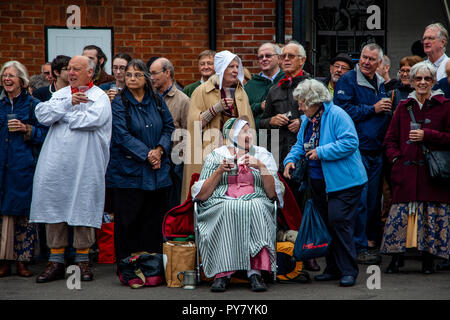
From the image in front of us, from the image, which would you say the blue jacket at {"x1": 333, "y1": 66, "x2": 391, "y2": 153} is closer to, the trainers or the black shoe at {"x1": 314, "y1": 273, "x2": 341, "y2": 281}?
the trainers

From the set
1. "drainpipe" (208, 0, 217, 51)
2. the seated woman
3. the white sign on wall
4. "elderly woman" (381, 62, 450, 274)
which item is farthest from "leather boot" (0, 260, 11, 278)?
"drainpipe" (208, 0, 217, 51)

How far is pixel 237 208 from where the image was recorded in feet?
22.5

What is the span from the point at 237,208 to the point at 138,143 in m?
1.28

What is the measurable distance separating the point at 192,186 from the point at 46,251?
252cm

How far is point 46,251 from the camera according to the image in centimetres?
865

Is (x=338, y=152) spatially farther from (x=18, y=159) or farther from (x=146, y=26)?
(x=146, y=26)

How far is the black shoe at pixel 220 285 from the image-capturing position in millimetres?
6676

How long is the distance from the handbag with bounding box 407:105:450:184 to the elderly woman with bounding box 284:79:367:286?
2.67 ft

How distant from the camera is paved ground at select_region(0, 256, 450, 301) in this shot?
6.48 meters

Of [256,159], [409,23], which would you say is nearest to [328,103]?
[256,159]

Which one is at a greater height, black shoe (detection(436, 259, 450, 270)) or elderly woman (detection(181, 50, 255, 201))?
elderly woman (detection(181, 50, 255, 201))

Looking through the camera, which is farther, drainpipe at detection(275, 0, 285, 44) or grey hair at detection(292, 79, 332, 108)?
drainpipe at detection(275, 0, 285, 44)

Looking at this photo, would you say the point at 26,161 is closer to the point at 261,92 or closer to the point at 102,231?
the point at 102,231

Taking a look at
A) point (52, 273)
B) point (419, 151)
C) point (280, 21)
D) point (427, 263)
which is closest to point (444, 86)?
point (419, 151)
